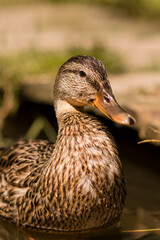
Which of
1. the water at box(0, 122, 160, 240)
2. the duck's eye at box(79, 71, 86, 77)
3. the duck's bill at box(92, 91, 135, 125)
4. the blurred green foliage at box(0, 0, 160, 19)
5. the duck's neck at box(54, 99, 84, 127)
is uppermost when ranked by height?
the blurred green foliage at box(0, 0, 160, 19)

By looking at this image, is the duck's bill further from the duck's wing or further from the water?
the water

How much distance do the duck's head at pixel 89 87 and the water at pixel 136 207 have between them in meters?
0.94

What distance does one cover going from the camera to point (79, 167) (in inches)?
133

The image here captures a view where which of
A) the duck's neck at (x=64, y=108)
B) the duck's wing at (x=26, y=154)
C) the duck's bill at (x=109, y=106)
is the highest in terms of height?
the duck's bill at (x=109, y=106)

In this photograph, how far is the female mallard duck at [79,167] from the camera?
337cm

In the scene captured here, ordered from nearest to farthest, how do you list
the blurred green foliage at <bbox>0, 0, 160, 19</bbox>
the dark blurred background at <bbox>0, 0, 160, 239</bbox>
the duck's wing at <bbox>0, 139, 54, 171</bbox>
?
the duck's wing at <bbox>0, 139, 54, 171</bbox> → the dark blurred background at <bbox>0, 0, 160, 239</bbox> → the blurred green foliage at <bbox>0, 0, 160, 19</bbox>

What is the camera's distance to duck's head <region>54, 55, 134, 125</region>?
3.31m

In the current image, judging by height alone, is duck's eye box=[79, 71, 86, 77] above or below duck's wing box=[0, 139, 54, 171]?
above

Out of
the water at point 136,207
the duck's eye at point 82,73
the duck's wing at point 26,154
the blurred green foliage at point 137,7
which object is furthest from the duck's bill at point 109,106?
the blurred green foliage at point 137,7

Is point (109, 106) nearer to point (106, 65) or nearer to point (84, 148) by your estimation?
point (84, 148)

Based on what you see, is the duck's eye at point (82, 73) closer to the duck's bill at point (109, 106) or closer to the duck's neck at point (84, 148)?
Answer: the duck's bill at point (109, 106)

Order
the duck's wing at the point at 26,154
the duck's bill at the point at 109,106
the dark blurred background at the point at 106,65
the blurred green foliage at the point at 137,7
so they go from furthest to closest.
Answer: the blurred green foliage at the point at 137,7 → the dark blurred background at the point at 106,65 → the duck's wing at the point at 26,154 → the duck's bill at the point at 109,106

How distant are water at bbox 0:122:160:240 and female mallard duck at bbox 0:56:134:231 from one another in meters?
0.11

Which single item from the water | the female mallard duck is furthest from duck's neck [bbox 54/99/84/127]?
the water
